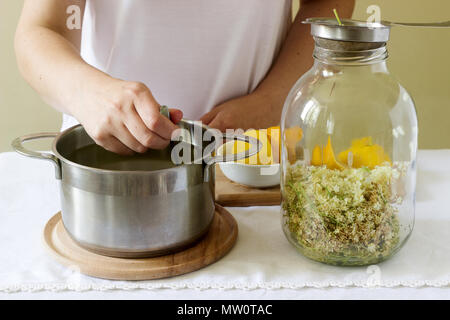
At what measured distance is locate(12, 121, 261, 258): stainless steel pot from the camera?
0.67 m

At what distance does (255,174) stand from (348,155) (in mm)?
230

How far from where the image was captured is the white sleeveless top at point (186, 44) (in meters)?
1.07

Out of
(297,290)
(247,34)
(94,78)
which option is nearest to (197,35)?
(247,34)

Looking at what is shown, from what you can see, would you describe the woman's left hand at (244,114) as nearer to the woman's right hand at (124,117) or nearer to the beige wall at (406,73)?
the woman's right hand at (124,117)

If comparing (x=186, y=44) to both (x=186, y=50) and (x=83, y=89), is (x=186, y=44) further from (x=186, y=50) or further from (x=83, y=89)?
(x=83, y=89)

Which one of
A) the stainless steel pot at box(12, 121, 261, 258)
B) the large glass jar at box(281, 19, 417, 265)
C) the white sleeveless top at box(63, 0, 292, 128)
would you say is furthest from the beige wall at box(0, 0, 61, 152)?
the large glass jar at box(281, 19, 417, 265)

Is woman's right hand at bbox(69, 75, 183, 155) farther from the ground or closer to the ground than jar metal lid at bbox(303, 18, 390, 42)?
closer to the ground

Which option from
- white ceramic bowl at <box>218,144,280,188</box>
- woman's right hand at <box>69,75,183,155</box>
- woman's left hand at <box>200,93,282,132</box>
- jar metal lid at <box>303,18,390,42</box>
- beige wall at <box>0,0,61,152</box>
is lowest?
beige wall at <box>0,0,61,152</box>

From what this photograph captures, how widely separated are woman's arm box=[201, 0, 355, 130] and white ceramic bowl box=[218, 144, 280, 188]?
7.6 inches

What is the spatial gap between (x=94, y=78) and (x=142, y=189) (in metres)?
0.20

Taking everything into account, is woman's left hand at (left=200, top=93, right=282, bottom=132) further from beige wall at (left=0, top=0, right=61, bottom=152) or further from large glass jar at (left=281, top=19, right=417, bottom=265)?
beige wall at (left=0, top=0, right=61, bottom=152)

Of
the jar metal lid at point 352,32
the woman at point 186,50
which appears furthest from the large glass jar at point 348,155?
the woman at point 186,50

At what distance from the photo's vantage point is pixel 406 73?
226cm
